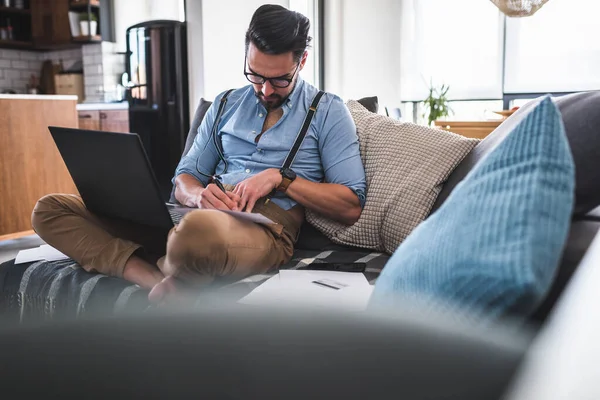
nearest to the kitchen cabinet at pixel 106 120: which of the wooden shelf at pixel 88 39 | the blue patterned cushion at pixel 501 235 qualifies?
the wooden shelf at pixel 88 39

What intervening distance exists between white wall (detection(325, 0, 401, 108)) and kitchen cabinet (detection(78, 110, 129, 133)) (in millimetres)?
2410

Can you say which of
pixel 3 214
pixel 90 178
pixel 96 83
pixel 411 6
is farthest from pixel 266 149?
pixel 411 6

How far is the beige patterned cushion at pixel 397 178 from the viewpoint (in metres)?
1.53

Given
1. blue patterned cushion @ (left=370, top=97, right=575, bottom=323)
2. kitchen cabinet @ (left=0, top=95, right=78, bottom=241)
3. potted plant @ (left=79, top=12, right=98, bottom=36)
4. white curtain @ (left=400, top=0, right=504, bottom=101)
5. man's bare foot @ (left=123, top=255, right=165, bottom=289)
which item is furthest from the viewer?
white curtain @ (left=400, top=0, right=504, bottom=101)

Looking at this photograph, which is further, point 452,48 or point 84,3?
point 452,48

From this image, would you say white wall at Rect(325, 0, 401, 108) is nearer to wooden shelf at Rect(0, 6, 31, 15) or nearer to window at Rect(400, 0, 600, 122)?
window at Rect(400, 0, 600, 122)

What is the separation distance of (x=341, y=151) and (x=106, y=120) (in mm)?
3879

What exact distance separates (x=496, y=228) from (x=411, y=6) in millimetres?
5996

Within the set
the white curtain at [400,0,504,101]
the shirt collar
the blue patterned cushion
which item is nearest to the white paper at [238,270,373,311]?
the blue patterned cushion

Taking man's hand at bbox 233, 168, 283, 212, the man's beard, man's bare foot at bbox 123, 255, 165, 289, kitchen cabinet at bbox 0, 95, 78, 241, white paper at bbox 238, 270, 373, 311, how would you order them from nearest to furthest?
1. white paper at bbox 238, 270, 373, 311
2. man's bare foot at bbox 123, 255, 165, 289
3. man's hand at bbox 233, 168, 283, 212
4. the man's beard
5. kitchen cabinet at bbox 0, 95, 78, 241

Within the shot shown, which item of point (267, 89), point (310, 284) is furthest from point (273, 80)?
point (310, 284)

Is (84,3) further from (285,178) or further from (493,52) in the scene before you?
(285,178)

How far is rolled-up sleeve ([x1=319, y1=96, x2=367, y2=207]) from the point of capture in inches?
65.3

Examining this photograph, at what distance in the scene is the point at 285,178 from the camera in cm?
163
